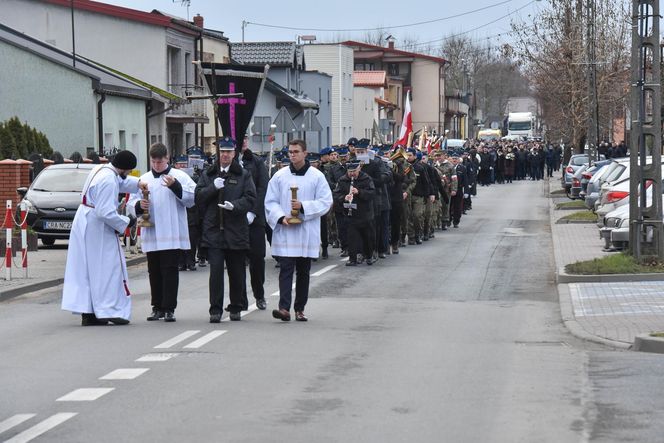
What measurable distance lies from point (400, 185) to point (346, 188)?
11.4ft

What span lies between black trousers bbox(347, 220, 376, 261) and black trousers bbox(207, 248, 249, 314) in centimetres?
773

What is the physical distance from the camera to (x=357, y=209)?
70.9ft

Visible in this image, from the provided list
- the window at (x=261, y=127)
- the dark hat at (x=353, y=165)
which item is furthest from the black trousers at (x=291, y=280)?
the window at (x=261, y=127)

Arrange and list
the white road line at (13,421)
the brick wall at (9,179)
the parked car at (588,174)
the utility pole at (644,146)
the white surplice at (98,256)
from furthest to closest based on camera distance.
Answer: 1. the parked car at (588,174)
2. the brick wall at (9,179)
3. the utility pole at (644,146)
4. the white surplice at (98,256)
5. the white road line at (13,421)

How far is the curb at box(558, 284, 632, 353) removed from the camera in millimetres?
12250

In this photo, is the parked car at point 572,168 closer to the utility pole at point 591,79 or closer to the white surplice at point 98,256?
the utility pole at point 591,79

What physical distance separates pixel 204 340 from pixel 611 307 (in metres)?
5.07

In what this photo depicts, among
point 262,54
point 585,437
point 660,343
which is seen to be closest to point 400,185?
point 660,343

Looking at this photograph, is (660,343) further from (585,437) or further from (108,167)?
(108,167)

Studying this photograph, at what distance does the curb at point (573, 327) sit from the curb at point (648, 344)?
0.48 feet

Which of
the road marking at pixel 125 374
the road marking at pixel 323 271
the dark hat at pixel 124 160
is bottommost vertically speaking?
the road marking at pixel 323 271

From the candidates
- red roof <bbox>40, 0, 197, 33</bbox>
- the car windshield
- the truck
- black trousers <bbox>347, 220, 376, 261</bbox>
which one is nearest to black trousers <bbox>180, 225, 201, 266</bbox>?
black trousers <bbox>347, 220, 376, 261</bbox>

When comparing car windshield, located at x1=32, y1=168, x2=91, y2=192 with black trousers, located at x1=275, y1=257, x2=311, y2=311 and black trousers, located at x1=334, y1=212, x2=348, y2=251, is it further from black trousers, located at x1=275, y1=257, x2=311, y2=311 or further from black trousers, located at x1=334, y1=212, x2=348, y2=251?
black trousers, located at x1=275, y1=257, x2=311, y2=311

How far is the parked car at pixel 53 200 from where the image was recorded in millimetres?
25281
